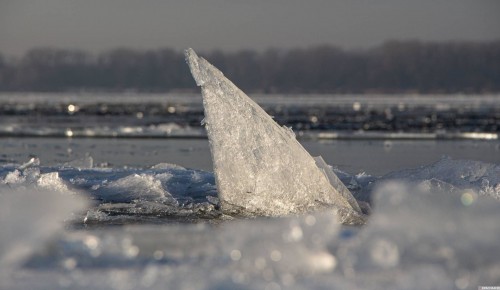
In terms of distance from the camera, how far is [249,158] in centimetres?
823

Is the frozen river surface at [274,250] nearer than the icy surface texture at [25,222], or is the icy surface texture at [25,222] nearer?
the frozen river surface at [274,250]

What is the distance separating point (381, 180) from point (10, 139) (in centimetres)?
1514

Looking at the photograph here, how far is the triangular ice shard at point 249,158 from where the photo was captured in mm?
8180

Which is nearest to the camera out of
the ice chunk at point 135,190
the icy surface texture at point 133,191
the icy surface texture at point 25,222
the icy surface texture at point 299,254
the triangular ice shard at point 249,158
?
the icy surface texture at point 299,254

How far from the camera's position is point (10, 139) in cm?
2278

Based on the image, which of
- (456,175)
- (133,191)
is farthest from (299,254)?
(456,175)

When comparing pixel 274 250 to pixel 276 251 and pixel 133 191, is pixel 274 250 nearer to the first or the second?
pixel 276 251

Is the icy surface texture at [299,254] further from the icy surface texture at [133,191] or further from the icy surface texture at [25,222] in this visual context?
the icy surface texture at [133,191]

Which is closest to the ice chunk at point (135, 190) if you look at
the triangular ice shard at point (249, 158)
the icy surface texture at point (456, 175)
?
the triangular ice shard at point (249, 158)

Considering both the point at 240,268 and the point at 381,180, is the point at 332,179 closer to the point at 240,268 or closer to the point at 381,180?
the point at 381,180

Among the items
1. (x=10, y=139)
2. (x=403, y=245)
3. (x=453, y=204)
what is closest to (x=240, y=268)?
(x=403, y=245)

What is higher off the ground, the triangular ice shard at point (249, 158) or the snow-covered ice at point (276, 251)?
the snow-covered ice at point (276, 251)

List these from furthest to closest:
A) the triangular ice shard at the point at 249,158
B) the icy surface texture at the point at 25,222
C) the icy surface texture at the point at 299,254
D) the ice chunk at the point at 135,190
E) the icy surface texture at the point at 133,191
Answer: the ice chunk at the point at 135,190 < the icy surface texture at the point at 133,191 < the triangular ice shard at the point at 249,158 < the icy surface texture at the point at 25,222 < the icy surface texture at the point at 299,254

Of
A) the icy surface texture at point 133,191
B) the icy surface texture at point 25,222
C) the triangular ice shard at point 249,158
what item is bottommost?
the icy surface texture at point 133,191
